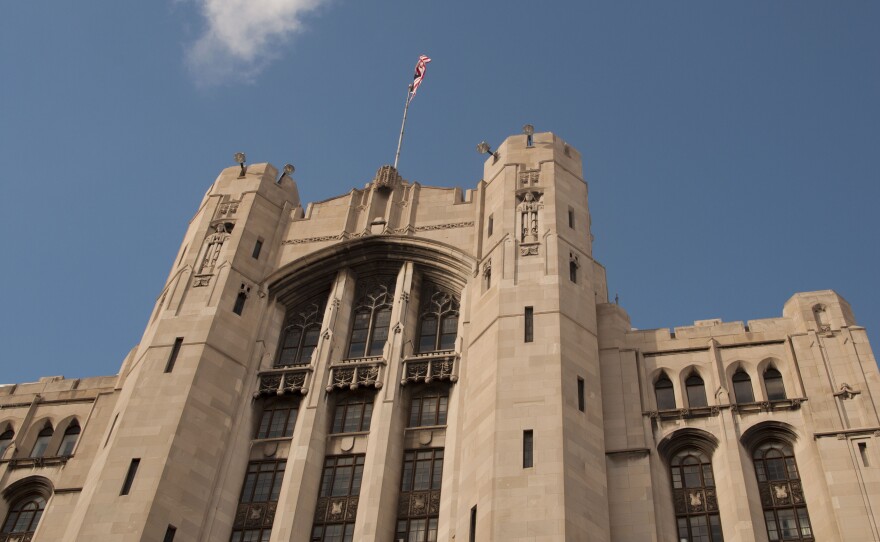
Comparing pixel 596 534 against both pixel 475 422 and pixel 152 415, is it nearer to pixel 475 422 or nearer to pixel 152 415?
pixel 475 422

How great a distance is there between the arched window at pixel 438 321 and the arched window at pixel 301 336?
408 cm

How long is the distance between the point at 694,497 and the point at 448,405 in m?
9.02

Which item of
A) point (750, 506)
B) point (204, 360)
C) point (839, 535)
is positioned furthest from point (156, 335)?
point (839, 535)

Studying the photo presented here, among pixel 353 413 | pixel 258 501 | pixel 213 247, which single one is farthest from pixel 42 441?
pixel 353 413

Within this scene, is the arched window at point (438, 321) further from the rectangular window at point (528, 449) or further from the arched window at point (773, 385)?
the arched window at point (773, 385)

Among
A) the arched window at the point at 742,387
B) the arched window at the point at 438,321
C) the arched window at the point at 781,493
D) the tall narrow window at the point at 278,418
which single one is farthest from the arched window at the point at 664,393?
the tall narrow window at the point at 278,418

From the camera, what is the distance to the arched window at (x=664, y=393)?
38.2m

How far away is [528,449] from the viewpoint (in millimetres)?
34344

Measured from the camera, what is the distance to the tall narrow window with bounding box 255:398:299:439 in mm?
40469

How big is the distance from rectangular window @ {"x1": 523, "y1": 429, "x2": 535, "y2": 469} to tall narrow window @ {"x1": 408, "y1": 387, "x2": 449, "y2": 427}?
5.22 meters

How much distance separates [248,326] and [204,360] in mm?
3218

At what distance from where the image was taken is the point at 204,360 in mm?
40750

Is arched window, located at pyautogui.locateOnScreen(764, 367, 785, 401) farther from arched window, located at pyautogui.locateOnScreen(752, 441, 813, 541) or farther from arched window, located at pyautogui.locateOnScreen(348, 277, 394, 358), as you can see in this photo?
arched window, located at pyautogui.locateOnScreen(348, 277, 394, 358)

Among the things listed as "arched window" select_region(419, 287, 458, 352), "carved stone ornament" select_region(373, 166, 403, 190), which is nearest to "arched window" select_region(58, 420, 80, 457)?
"arched window" select_region(419, 287, 458, 352)
